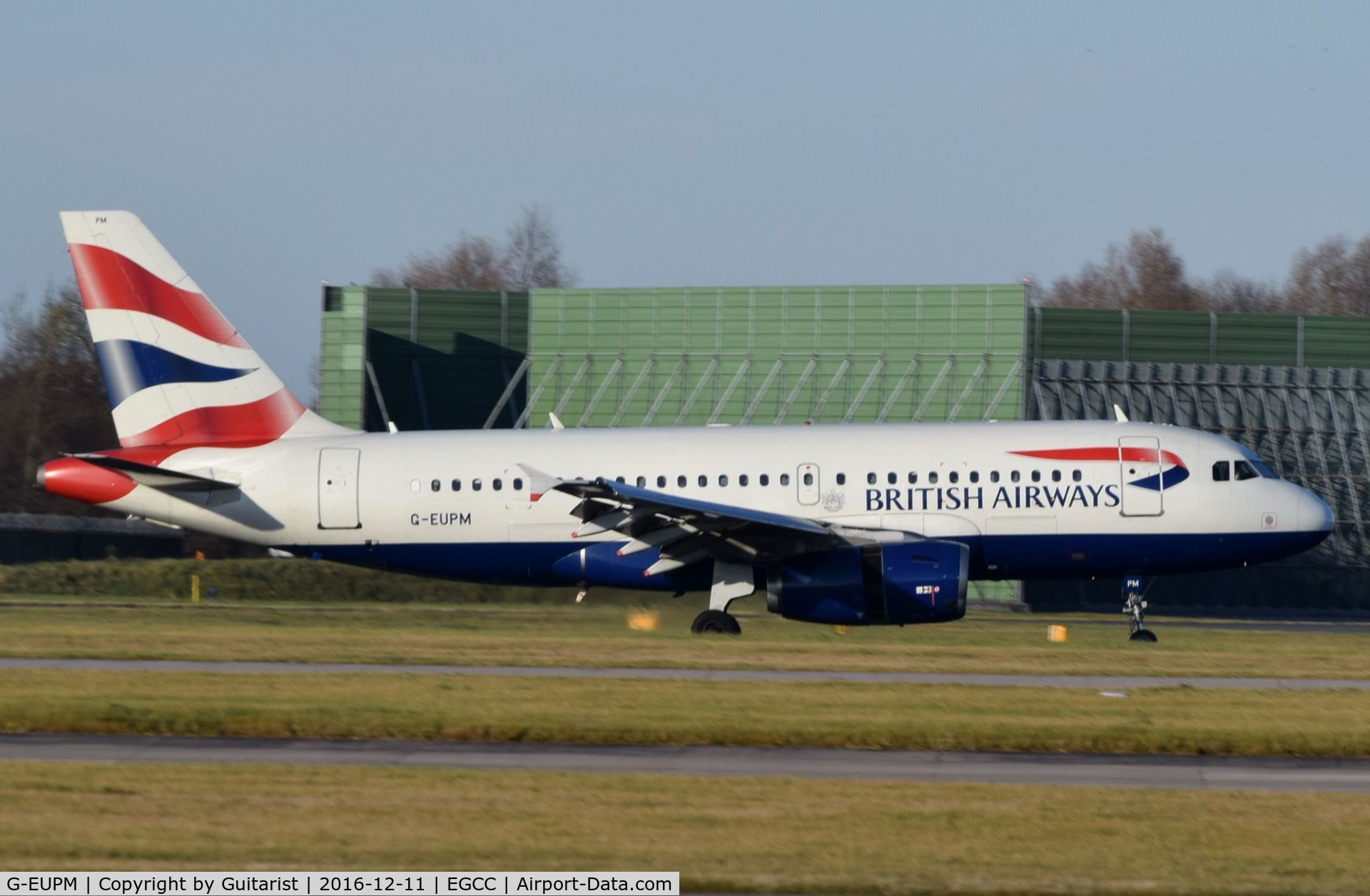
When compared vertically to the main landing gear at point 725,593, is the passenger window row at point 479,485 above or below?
above

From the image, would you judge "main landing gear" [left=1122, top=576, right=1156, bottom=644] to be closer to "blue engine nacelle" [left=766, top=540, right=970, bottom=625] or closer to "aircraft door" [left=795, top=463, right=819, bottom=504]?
"blue engine nacelle" [left=766, top=540, right=970, bottom=625]

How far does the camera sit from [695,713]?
17406 millimetres

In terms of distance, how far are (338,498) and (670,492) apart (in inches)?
244

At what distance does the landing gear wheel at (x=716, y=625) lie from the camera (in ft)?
93.6

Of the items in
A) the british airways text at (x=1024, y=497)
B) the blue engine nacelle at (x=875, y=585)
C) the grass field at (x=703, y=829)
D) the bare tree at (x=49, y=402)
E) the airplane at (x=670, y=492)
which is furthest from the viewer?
the bare tree at (x=49, y=402)

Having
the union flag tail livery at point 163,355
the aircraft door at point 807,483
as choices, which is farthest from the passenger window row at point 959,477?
the union flag tail livery at point 163,355

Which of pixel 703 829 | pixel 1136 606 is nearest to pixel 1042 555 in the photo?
pixel 1136 606

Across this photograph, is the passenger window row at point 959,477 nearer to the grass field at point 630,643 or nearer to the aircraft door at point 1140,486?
the aircraft door at point 1140,486

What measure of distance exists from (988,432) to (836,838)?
19377 mm

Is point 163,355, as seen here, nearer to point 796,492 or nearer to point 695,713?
point 796,492

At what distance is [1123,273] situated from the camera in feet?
313

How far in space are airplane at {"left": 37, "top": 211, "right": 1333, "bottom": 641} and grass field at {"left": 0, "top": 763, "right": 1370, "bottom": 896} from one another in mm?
13993

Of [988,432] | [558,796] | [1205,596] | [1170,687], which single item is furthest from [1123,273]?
[558,796]
